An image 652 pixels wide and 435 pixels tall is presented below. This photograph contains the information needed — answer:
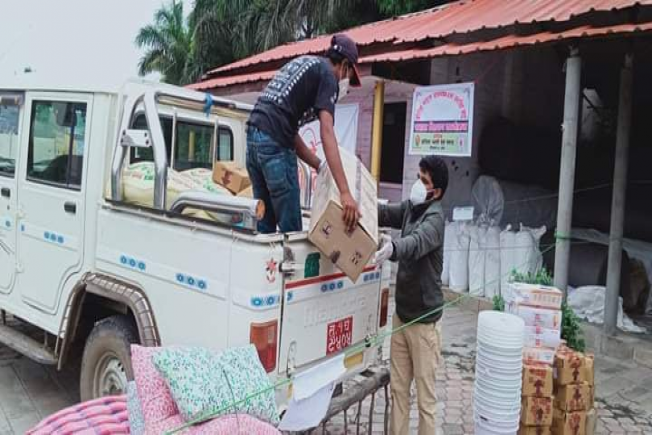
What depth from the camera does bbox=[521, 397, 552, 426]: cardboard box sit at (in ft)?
10.9

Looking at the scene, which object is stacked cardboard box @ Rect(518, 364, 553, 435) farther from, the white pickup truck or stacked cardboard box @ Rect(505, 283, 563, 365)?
the white pickup truck

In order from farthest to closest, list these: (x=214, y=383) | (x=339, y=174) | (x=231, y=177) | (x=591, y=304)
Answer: (x=591, y=304) < (x=231, y=177) < (x=339, y=174) < (x=214, y=383)

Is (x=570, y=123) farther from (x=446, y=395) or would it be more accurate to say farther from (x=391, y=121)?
(x=391, y=121)

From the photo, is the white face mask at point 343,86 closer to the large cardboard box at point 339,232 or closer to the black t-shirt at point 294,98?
the black t-shirt at point 294,98

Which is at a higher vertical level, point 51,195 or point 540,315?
point 51,195

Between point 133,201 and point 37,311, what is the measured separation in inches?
46.1

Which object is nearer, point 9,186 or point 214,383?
point 214,383

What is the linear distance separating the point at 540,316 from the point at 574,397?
522 millimetres

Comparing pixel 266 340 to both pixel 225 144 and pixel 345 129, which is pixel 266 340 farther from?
pixel 345 129

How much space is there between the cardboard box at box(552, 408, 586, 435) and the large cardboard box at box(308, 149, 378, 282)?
1735 mm

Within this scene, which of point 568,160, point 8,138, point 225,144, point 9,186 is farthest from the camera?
point 568,160

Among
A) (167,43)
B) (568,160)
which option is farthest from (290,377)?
(167,43)

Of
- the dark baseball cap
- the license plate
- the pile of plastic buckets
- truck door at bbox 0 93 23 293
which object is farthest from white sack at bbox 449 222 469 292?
truck door at bbox 0 93 23 293

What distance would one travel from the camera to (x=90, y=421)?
2225mm
